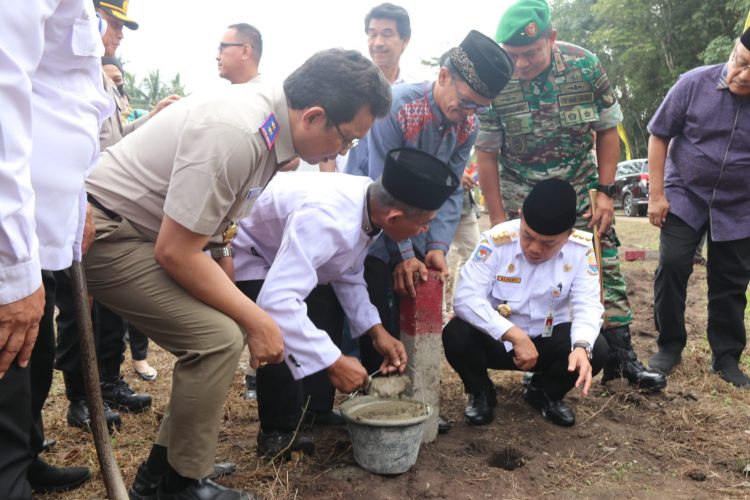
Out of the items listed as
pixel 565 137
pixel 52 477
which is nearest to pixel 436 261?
pixel 565 137

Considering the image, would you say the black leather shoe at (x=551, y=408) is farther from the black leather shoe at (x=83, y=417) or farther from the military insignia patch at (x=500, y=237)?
the black leather shoe at (x=83, y=417)

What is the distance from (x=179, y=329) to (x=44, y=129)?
0.85 meters

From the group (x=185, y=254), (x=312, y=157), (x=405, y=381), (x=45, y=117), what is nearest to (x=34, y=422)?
(x=185, y=254)

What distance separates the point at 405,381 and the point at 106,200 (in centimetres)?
151

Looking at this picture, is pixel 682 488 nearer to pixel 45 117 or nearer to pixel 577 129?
pixel 577 129

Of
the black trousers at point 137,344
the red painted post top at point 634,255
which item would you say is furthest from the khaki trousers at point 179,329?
the red painted post top at point 634,255

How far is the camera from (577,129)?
12.4 ft

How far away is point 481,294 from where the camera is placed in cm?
328

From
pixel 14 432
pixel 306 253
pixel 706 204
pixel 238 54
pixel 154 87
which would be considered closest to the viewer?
pixel 14 432

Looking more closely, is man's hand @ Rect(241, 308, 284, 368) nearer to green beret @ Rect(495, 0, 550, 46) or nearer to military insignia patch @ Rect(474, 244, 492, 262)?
military insignia patch @ Rect(474, 244, 492, 262)

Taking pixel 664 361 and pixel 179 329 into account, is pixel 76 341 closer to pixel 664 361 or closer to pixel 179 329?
pixel 179 329

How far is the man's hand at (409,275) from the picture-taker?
9.81 ft

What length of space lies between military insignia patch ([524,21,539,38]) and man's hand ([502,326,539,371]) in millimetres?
1646

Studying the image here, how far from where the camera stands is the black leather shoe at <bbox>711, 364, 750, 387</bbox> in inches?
149
